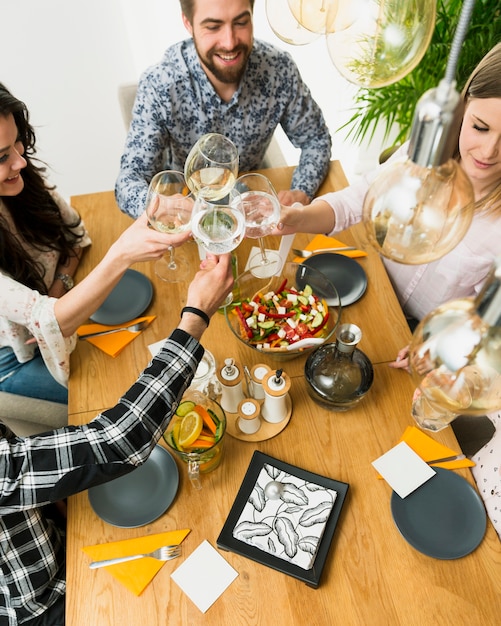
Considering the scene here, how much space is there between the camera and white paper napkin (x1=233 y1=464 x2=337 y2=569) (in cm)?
103

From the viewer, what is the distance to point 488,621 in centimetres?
96

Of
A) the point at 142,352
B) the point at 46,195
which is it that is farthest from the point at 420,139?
the point at 46,195

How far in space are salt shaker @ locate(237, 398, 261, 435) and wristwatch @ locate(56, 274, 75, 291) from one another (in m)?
0.77

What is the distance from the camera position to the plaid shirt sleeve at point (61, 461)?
962 millimetres

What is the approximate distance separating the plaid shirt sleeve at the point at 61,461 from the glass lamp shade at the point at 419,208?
600 millimetres

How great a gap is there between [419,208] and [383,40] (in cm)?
27

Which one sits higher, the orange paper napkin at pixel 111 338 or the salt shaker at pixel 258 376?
the salt shaker at pixel 258 376

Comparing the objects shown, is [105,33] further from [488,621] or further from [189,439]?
[488,621]

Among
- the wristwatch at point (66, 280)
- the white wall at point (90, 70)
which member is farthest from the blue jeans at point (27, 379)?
the white wall at point (90, 70)

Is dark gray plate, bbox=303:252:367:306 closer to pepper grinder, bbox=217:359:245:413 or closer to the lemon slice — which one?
pepper grinder, bbox=217:359:245:413

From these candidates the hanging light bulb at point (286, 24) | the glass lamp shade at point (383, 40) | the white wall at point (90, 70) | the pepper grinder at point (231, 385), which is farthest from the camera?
the white wall at point (90, 70)

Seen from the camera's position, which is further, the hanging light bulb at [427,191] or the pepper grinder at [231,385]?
the pepper grinder at [231,385]

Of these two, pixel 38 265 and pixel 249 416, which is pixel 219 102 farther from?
pixel 249 416

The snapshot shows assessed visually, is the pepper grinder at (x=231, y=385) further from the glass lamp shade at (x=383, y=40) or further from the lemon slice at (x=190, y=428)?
the glass lamp shade at (x=383, y=40)
